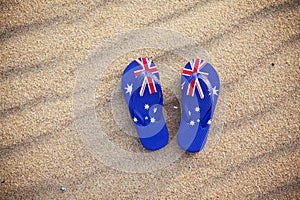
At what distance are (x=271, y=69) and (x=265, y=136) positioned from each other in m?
0.32

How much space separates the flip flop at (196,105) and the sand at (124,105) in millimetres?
47

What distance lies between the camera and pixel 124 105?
132 centimetres

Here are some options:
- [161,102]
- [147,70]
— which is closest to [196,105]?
[161,102]

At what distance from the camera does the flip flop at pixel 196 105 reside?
1268 millimetres

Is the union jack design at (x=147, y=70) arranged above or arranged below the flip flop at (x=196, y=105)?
above

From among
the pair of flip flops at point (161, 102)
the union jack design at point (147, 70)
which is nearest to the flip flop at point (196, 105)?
the pair of flip flops at point (161, 102)

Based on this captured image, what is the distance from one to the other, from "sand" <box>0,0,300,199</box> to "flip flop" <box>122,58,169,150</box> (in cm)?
5

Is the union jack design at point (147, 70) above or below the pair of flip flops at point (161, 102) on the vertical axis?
above

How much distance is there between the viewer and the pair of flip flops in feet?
4.16

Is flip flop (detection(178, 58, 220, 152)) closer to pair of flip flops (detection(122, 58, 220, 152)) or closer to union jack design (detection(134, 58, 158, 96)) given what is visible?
pair of flip flops (detection(122, 58, 220, 152))

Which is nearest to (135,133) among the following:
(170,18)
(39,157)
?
(39,157)

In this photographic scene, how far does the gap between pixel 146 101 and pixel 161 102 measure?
0.07m

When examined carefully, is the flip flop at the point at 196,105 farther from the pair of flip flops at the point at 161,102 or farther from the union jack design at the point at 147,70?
the union jack design at the point at 147,70

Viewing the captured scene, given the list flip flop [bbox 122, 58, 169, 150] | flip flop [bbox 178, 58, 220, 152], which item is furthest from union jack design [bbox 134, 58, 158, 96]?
flip flop [bbox 178, 58, 220, 152]
